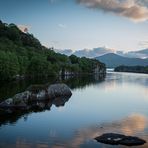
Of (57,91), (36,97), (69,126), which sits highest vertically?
(57,91)

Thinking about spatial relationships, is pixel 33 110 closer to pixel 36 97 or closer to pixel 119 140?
pixel 36 97

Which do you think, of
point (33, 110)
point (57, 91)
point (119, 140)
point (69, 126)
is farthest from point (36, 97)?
point (119, 140)

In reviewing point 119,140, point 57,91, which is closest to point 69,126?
point 119,140

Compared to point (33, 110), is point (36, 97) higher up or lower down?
higher up

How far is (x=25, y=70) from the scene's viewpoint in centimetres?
16375

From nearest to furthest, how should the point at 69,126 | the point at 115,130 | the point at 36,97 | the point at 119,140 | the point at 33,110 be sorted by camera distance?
the point at 119,140, the point at 115,130, the point at 69,126, the point at 33,110, the point at 36,97

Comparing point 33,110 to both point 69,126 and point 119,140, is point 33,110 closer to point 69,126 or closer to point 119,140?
point 69,126

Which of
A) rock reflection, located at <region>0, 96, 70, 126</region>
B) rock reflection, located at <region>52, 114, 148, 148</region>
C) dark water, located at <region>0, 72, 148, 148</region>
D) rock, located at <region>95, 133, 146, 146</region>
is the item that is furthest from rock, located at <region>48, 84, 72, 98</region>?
rock, located at <region>95, 133, 146, 146</region>

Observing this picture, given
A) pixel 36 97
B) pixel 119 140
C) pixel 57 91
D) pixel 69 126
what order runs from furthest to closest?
pixel 57 91 < pixel 36 97 < pixel 69 126 < pixel 119 140

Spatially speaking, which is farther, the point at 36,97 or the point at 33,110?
the point at 36,97

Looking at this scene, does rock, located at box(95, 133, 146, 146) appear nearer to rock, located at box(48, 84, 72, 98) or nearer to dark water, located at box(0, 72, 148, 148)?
dark water, located at box(0, 72, 148, 148)

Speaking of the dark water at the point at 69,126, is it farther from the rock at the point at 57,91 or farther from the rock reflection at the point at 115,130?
the rock at the point at 57,91

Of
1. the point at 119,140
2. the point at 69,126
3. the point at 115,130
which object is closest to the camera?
the point at 119,140

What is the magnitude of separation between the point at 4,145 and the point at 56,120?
17.9 metres
